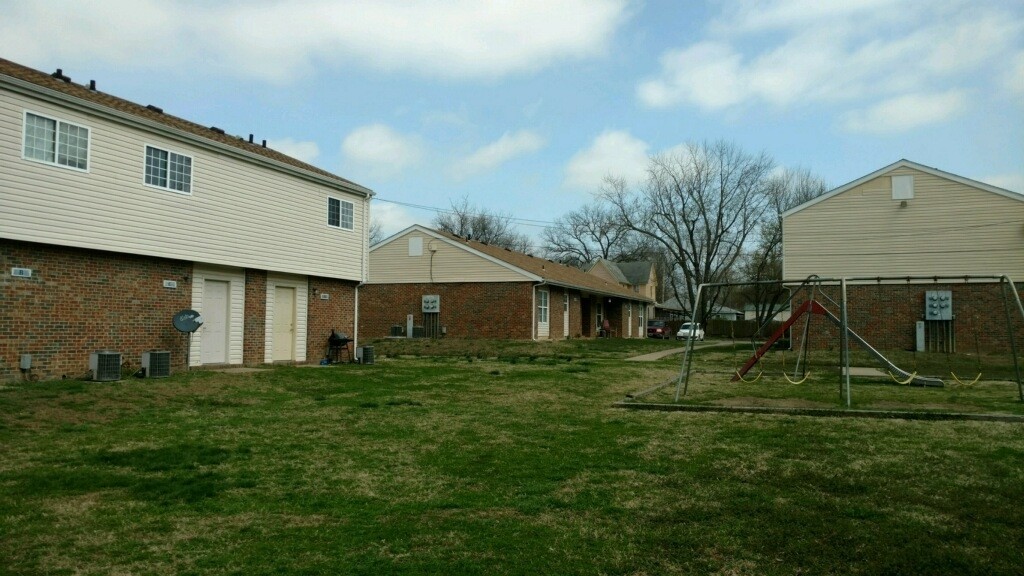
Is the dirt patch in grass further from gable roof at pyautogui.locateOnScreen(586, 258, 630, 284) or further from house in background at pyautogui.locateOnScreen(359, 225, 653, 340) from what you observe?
gable roof at pyautogui.locateOnScreen(586, 258, 630, 284)

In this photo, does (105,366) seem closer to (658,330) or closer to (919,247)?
(919,247)

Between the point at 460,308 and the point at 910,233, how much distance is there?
60.2 feet

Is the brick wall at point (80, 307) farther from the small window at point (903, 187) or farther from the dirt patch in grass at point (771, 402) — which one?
the small window at point (903, 187)

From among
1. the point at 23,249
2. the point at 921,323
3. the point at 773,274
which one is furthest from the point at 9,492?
the point at 773,274

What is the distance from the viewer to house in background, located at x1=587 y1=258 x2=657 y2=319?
2547 inches

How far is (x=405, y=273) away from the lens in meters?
33.0

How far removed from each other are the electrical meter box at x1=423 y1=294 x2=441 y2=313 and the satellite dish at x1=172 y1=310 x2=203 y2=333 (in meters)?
16.8

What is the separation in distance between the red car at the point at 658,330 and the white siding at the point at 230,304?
42.3 metres

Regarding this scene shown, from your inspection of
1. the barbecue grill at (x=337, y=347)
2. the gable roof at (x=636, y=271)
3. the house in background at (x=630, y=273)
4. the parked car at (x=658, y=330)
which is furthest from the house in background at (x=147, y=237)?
the gable roof at (x=636, y=271)

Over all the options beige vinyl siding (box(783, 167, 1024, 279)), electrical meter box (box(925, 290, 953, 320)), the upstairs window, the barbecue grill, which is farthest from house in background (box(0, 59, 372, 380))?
electrical meter box (box(925, 290, 953, 320))

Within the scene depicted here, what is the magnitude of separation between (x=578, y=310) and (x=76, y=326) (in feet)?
90.6

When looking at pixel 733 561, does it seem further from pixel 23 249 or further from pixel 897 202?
pixel 897 202

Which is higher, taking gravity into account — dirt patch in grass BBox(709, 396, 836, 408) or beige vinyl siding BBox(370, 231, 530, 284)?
beige vinyl siding BBox(370, 231, 530, 284)

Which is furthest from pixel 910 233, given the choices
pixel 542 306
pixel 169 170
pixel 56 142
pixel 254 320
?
pixel 56 142
